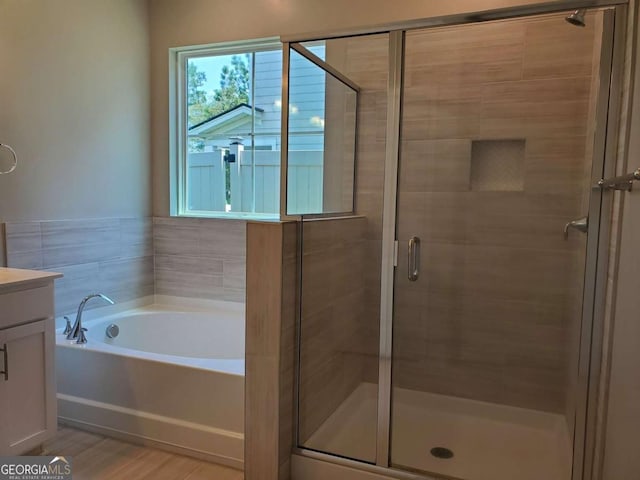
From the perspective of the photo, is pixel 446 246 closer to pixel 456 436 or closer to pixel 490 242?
pixel 490 242

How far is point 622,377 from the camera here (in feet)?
4.71

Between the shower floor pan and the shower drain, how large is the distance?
0.01 m

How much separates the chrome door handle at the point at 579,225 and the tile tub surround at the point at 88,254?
263cm

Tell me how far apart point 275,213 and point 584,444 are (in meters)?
2.14

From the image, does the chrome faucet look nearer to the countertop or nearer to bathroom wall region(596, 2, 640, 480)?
the countertop

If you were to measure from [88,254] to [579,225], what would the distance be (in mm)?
2680

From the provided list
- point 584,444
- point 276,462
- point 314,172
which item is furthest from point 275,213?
point 584,444

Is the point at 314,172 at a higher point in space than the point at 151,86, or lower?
lower

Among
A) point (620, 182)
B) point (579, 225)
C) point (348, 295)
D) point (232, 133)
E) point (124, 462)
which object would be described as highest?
point (232, 133)

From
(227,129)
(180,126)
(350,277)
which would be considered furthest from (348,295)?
(180,126)

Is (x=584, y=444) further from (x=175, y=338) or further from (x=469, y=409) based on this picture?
(x=175, y=338)

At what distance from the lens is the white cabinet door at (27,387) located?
191cm

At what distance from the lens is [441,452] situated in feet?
7.29

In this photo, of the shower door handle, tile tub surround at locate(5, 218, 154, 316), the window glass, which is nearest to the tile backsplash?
tile tub surround at locate(5, 218, 154, 316)
